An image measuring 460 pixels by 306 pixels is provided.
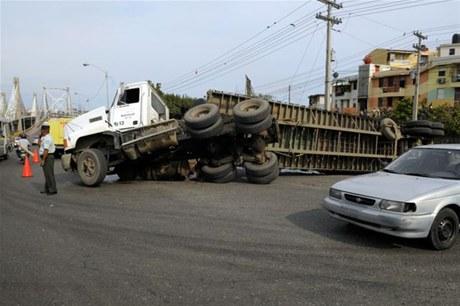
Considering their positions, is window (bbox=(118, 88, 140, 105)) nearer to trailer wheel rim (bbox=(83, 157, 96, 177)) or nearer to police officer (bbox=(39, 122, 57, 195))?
trailer wheel rim (bbox=(83, 157, 96, 177))

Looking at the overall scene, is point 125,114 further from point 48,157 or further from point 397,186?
point 397,186

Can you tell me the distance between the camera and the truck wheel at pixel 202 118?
1120 cm

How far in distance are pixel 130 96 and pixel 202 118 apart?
2.29 metres

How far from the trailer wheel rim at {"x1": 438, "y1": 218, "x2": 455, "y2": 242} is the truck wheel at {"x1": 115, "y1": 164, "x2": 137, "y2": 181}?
9.71 metres

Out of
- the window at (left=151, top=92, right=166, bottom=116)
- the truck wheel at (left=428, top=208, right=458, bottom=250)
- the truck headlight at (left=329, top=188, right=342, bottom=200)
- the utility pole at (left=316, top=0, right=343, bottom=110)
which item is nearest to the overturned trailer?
the window at (left=151, top=92, right=166, bottom=116)

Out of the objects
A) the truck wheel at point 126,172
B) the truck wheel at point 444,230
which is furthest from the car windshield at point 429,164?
the truck wheel at point 126,172

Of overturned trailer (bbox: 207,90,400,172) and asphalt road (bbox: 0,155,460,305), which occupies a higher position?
overturned trailer (bbox: 207,90,400,172)

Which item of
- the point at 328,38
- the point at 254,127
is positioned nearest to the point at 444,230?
the point at 254,127

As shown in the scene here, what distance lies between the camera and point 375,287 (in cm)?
432

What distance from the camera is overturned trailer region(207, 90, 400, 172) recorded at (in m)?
13.6

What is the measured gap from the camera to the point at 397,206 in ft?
17.4

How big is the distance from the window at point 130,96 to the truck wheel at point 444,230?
8.60 metres

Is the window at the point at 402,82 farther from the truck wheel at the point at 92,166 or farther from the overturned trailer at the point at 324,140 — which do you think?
the truck wheel at the point at 92,166

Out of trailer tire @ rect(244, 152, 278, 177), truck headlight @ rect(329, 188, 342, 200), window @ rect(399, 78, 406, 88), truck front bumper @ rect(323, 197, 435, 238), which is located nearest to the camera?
truck front bumper @ rect(323, 197, 435, 238)
